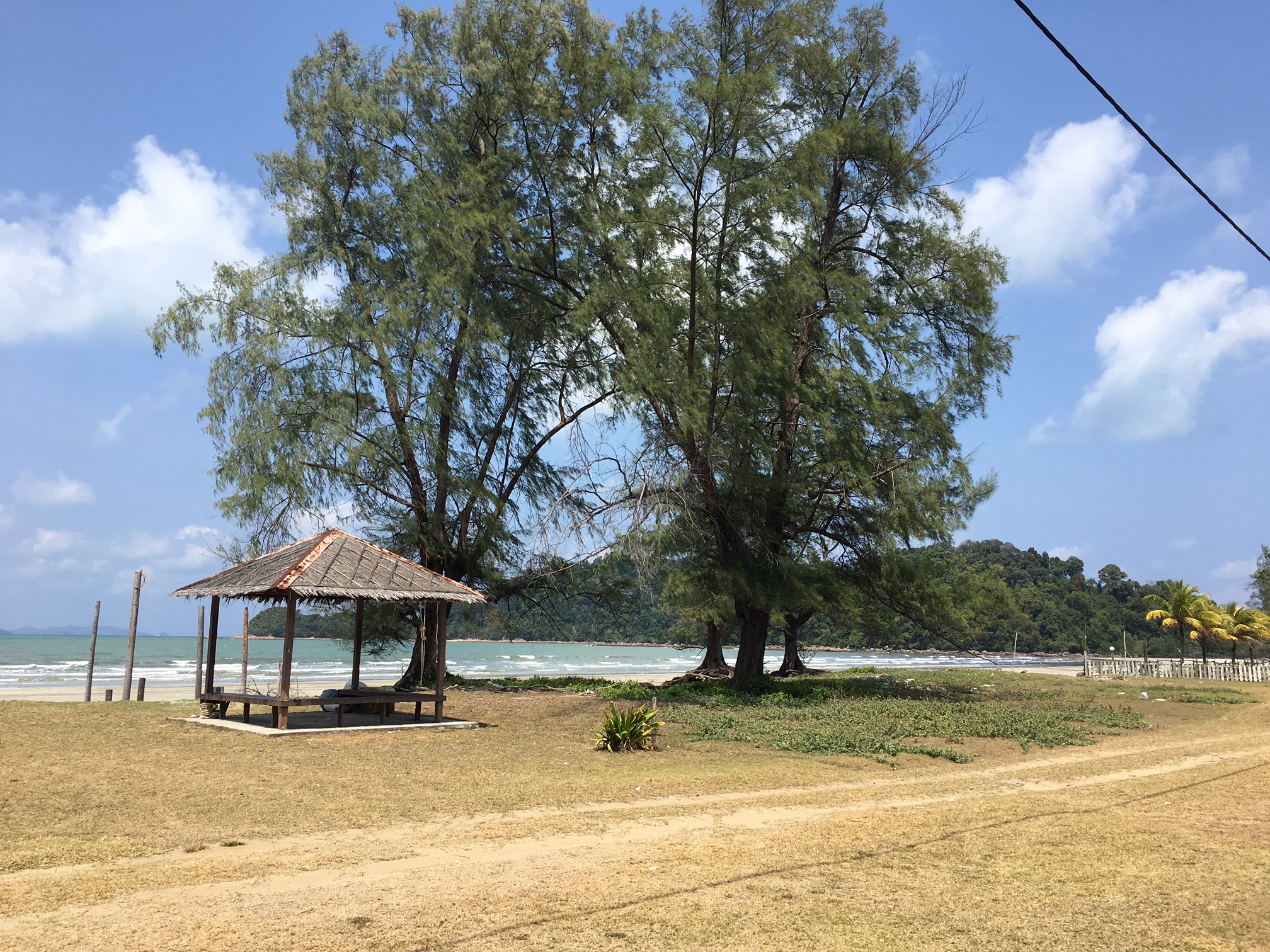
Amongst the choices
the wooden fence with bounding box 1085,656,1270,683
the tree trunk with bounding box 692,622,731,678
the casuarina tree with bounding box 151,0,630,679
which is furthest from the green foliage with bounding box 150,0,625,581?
the wooden fence with bounding box 1085,656,1270,683

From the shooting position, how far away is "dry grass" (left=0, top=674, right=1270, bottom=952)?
5.43 meters

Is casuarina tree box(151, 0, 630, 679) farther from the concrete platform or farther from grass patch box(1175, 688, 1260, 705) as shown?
grass patch box(1175, 688, 1260, 705)

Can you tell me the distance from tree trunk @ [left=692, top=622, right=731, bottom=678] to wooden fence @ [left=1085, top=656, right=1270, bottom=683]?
15.4 meters

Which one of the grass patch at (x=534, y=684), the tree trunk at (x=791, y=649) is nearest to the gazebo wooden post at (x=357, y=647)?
the grass patch at (x=534, y=684)

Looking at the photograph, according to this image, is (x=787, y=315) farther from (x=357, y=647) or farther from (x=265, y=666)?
(x=265, y=666)

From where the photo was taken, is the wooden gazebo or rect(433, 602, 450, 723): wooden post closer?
the wooden gazebo

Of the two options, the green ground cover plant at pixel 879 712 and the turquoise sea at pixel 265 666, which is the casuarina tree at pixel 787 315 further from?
the turquoise sea at pixel 265 666

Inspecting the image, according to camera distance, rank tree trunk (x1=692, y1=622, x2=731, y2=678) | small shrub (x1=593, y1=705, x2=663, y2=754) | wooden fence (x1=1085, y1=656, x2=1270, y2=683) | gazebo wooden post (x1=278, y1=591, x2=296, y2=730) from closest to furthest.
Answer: small shrub (x1=593, y1=705, x2=663, y2=754) < gazebo wooden post (x1=278, y1=591, x2=296, y2=730) < tree trunk (x1=692, y1=622, x2=731, y2=678) < wooden fence (x1=1085, y1=656, x2=1270, y2=683)

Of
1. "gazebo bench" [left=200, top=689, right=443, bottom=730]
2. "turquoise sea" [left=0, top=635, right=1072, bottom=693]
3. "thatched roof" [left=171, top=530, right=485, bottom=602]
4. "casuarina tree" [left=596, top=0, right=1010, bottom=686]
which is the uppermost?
"casuarina tree" [left=596, top=0, right=1010, bottom=686]

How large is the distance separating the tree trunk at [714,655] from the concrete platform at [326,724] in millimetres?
14558

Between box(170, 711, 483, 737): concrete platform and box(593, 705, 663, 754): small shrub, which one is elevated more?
box(593, 705, 663, 754): small shrub

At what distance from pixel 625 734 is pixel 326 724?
554 cm

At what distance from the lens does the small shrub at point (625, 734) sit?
1353cm

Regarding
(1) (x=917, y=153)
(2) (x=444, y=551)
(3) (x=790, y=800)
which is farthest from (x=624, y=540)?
(1) (x=917, y=153)
